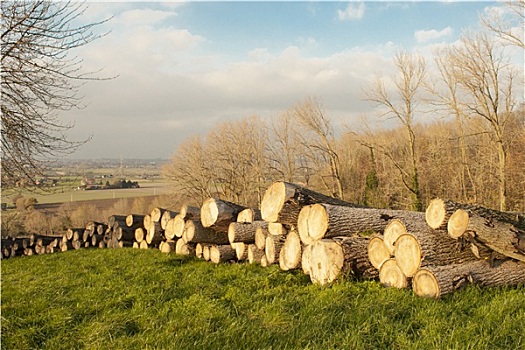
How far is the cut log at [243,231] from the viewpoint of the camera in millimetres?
A: 8266

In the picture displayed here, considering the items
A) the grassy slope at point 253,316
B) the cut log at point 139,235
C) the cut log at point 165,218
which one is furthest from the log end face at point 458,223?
the cut log at point 139,235

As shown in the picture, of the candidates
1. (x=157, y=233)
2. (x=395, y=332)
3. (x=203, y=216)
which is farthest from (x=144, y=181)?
(x=395, y=332)

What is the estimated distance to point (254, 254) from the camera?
8211mm

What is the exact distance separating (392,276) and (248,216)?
3.87 meters

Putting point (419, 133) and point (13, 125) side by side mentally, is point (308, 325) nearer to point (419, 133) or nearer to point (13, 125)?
point (13, 125)

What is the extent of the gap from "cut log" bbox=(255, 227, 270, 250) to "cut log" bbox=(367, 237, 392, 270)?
96.9 inches

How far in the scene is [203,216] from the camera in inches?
352

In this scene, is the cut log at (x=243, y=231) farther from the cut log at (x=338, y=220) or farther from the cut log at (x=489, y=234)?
the cut log at (x=489, y=234)

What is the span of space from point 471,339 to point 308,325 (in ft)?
5.38

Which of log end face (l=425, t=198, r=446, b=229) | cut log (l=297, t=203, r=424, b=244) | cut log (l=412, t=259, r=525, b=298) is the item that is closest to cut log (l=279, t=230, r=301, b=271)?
cut log (l=297, t=203, r=424, b=244)

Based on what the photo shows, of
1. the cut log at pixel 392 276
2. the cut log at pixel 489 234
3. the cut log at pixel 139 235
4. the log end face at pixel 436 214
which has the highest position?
the log end face at pixel 436 214

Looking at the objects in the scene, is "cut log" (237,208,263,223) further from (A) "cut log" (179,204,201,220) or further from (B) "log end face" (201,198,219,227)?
(A) "cut log" (179,204,201,220)

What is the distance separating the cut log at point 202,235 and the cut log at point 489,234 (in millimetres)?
5375

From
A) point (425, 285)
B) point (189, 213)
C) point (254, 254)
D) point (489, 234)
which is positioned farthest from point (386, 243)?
point (189, 213)
